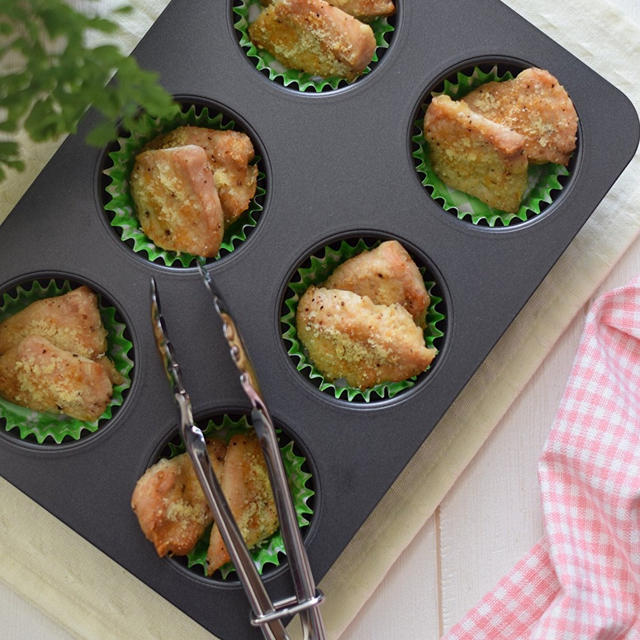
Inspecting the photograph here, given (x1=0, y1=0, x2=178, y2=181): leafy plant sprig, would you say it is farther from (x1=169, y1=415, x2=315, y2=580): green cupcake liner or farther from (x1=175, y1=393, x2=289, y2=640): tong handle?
(x1=169, y1=415, x2=315, y2=580): green cupcake liner

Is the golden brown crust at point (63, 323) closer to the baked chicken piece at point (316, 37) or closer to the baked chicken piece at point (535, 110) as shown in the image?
the baked chicken piece at point (316, 37)

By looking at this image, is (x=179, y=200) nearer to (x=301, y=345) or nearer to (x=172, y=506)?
(x=301, y=345)

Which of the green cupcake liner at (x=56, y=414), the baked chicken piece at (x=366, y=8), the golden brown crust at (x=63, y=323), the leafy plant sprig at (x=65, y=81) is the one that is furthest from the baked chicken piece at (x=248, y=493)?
the baked chicken piece at (x=366, y=8)

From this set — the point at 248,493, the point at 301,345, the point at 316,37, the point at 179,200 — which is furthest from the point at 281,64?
the point at 248,493

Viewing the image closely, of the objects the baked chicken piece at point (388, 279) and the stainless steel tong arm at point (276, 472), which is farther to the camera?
the baked chicken piece at point (388, 279)

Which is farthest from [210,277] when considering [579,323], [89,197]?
[579,323]

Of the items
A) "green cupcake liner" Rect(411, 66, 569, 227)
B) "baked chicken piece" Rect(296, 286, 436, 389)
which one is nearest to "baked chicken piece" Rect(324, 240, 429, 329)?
"baked chicken piece" Rect(296, 286, 436, 389)
